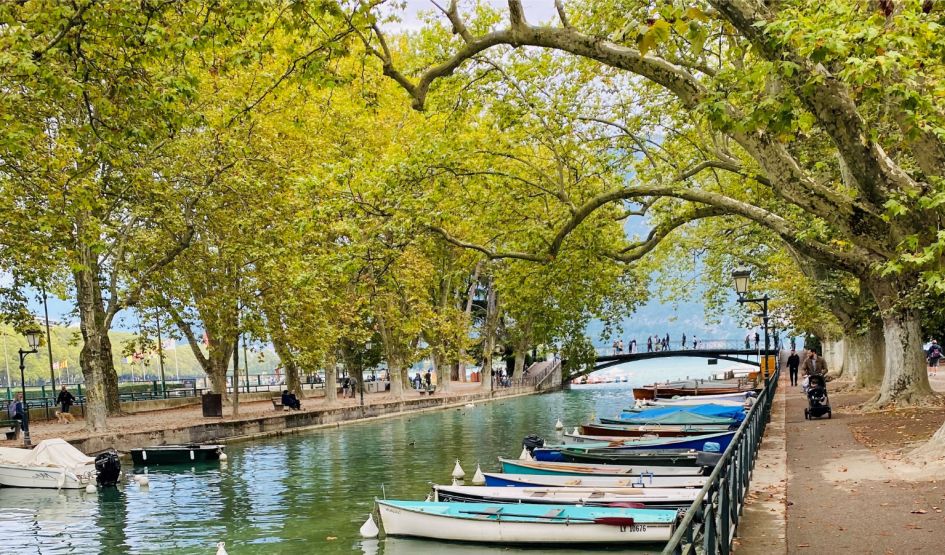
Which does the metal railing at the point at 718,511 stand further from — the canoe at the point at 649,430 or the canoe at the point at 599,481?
the canoe at the point at 649,430

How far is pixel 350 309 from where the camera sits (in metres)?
40.3

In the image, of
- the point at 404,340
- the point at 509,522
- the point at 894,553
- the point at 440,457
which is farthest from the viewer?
the point at 404,340

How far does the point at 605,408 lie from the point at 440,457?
77.8 ft

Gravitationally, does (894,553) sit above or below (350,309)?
below

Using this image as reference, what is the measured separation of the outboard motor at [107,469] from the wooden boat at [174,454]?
3.19 m

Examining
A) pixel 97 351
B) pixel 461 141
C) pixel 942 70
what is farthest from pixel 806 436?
pixel 97 351

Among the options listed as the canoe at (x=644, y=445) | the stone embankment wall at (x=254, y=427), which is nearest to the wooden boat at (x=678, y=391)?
the stone embankment wall at (x=254, y=427)

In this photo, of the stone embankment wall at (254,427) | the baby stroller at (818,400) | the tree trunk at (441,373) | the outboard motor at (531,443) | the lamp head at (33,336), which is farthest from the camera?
the tree trunk at (441,373)

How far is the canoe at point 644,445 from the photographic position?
1889cm

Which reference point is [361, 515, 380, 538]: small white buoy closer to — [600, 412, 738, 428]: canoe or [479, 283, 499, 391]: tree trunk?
[600, 412, 738, 428]: canoe

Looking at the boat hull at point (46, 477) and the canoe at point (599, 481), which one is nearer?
the canoe at point (599, 481)

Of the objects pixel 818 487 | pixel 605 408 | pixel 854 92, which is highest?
pixel 854 92

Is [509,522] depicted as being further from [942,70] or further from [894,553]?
[942,70]

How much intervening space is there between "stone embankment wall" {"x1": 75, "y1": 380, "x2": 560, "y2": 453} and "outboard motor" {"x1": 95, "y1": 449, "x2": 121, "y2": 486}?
412cm
